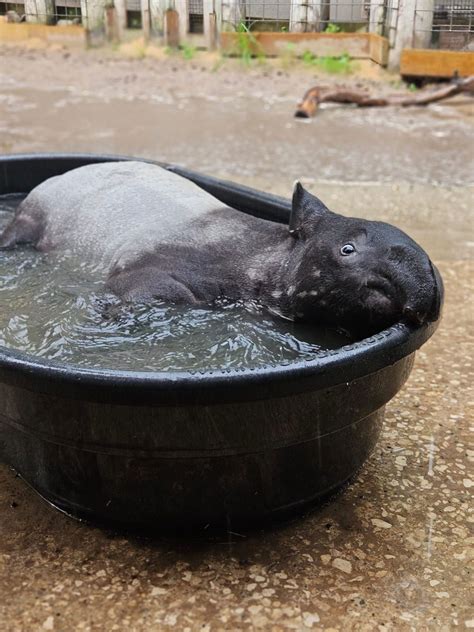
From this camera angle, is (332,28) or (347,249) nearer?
(347,249)

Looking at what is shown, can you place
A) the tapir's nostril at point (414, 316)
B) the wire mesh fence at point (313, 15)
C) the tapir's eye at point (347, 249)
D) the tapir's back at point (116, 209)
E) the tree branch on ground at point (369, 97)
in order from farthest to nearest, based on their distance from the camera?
the tree branch on ground at point (369, 97)
the wire mesh fence at point (313, 15)
the tapir's back at point (116, 209)
the tapir's eye at point (347, 249)
the tapir's nostril at point (414, 316)

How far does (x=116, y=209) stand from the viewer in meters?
3.38

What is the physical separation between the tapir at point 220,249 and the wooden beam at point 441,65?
4.82 meters

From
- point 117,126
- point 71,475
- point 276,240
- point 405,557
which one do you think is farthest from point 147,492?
point 117,126

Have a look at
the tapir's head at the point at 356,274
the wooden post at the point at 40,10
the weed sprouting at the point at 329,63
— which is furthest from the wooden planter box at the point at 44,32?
the weed sprouting at the point at 329,63

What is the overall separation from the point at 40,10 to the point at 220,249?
4.60 feet

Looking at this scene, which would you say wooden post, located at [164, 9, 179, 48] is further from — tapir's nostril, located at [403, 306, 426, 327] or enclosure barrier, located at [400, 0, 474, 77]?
tapir's nostril, located at [403, 306, 426, 327]

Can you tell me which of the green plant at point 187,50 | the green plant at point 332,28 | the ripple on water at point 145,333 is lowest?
the ripple on water at point 145,333

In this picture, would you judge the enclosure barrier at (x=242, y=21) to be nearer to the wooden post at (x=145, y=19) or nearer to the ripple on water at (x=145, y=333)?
the wooden post at (x=145, y=19)

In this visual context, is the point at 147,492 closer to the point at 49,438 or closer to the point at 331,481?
the point at 49,438

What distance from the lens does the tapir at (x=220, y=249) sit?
2484mm

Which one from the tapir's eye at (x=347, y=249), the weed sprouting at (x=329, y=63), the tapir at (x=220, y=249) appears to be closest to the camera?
the tapir at (x=220, y=249)

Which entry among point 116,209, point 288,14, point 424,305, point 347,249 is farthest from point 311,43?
point 424,305

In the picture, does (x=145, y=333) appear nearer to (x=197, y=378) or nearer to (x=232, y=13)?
(x=197, y=378)
